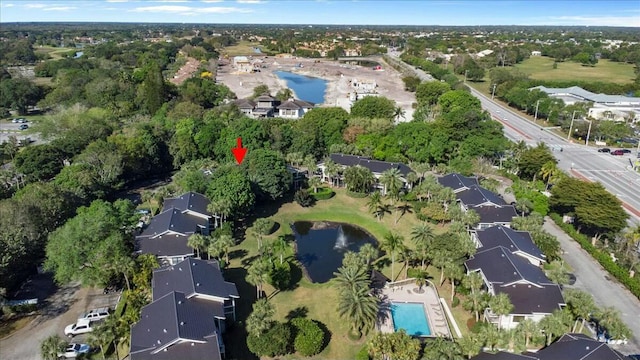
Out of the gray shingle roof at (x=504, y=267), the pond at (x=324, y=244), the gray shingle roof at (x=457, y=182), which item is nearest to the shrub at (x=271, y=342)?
the pond at (x=324, y=244)

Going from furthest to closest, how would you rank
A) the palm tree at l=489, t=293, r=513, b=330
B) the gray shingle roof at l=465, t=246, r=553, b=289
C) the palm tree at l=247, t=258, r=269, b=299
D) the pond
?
the pond
the palm tree at l=247, t=258, r=269, b=299
the gray shingle roof at l=465, t=246, r=553, b=289
the palm tree at l=489, t=293, r=513, b=330

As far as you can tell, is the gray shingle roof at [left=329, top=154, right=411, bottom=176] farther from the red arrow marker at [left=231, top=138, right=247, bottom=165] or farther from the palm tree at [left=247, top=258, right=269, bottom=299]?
the palm tree at [left=247, top=258, right=269, bottom=299]

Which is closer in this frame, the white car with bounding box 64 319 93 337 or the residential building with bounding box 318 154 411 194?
the white car with bounding box 64 319 93 337

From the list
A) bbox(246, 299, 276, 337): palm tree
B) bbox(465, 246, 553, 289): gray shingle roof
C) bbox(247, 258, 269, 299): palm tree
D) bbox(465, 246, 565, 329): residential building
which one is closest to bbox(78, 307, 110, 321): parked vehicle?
bbox(247, 258, 269, 299): palm tree

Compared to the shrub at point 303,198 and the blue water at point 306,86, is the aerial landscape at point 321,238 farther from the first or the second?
the blue water at point 306,86

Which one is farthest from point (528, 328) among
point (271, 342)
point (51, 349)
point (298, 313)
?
point (51, 349)

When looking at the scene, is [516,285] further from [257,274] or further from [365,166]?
[365,166]

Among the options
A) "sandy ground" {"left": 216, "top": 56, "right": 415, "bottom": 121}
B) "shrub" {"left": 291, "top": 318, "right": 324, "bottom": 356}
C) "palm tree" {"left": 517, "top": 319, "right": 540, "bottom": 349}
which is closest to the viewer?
"palm tree" {"left": 517, "top": 319, "right": 540, "bottom": 349}
